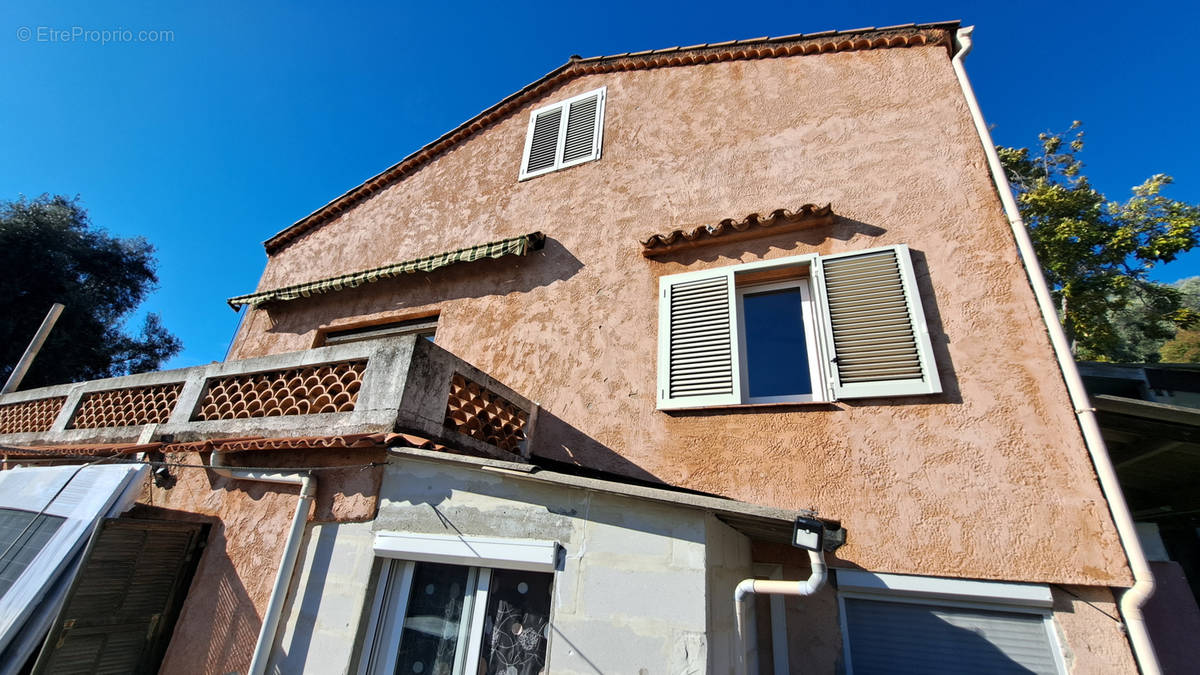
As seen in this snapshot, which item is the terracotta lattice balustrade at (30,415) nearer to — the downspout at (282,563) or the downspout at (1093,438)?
the downspout at (282,563)

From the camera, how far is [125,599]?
4270mm

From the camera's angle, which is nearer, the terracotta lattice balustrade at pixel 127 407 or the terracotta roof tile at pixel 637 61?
the terracotta lattice balustrade at pixel 127 407

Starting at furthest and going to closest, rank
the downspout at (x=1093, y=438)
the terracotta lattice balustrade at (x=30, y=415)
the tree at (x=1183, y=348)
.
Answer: the tree at (x=1183, y=348)
the terracotta lattice balustrade at (x=30, y=415)
the downspout at (x=1093, y=438)

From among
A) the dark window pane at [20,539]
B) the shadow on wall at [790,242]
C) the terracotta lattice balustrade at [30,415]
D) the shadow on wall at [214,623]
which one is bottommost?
the shadow on wall at [214,623]

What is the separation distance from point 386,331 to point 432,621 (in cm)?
510

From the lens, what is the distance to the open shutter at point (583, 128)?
26.1 ft

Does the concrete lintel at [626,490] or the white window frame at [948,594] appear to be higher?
the concrete lintel at [626,490]

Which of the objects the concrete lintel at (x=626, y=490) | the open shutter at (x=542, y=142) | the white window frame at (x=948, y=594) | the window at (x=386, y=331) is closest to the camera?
the concrete lintel at (x=626, y=490)

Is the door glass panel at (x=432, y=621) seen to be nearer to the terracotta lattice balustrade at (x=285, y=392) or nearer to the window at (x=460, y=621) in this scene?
the window at (x=460, y=621)

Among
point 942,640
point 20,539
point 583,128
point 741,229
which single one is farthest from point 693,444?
point 20,539

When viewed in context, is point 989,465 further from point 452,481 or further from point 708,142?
point 708,142

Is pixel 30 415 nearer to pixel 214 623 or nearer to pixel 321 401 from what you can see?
pixel 214 623

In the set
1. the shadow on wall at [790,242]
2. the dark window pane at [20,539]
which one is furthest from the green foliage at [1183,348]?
the dark window pane at [20,539]

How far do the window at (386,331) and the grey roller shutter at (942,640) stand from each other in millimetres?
6254
